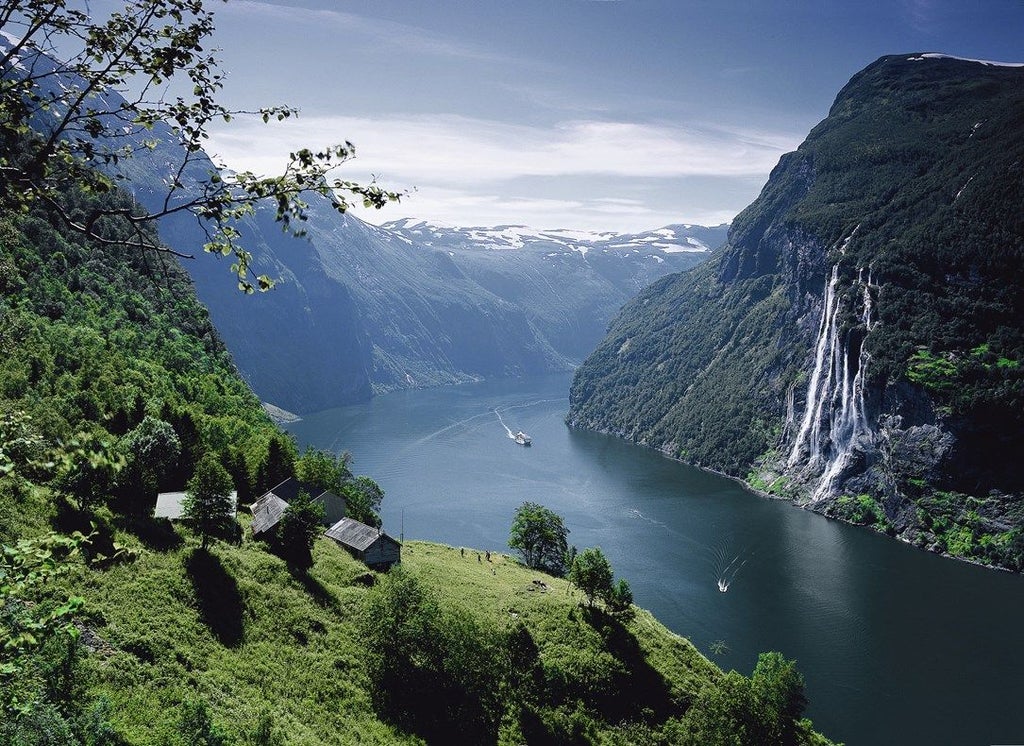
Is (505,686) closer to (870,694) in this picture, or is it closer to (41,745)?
(41,745)

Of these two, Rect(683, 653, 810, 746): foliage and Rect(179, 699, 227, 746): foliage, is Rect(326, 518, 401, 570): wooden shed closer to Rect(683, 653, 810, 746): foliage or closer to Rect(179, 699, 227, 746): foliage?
Rect(683, 653, 810, 746): foliage

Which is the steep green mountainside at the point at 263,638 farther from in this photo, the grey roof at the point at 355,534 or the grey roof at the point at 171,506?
the grey roof at the point at 355,534

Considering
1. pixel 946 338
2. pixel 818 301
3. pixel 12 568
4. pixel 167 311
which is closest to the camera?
pixel 12 568

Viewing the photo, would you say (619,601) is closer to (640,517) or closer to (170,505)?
(170,505)

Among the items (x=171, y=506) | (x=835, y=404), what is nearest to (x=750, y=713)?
(x=171, y=506)

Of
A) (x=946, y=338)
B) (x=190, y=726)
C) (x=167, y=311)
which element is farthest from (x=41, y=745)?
(x=946, y=338)

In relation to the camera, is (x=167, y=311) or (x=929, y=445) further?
(x=929, y=445)

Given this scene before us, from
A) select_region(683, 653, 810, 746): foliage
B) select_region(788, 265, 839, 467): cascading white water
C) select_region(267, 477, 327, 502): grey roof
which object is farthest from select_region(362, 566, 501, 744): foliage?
select_region(788, 265, 839, 467): cascading white water
